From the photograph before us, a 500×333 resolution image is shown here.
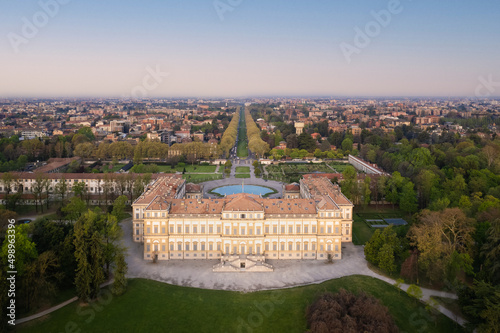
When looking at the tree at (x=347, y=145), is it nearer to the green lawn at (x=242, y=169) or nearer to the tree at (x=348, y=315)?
the green lawn at (x=242, y=169)

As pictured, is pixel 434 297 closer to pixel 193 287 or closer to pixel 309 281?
pixel 309 281

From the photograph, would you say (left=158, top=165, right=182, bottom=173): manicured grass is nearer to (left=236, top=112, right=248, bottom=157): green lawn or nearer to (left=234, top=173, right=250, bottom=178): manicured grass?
(left=234, top=173, right=250, bottom=178): manicured grass

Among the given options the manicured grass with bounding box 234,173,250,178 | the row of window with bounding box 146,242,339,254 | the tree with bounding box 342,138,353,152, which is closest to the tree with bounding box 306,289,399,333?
the row of window with bounding box 146,242,339,254

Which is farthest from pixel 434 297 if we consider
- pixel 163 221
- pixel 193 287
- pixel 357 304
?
pixel 163 221

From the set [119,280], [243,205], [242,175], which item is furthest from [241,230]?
[242,175]

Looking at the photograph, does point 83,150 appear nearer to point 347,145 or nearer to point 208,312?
point 347,145

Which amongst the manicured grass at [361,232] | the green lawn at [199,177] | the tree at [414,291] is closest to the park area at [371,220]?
the manicured grass at [361,232]
